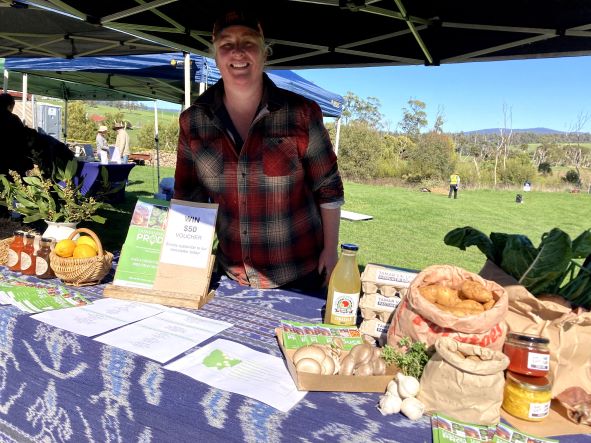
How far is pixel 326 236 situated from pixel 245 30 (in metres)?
0.86

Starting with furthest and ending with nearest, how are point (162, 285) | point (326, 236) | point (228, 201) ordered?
point (326, 236), point (228, 201), point (162, 285)

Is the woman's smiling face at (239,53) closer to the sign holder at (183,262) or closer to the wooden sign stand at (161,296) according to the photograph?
the sign holder at (183,262)

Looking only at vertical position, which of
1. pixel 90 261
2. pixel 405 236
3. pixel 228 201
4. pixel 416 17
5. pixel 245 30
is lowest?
pixel 405 236

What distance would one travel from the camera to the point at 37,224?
11.3 feet

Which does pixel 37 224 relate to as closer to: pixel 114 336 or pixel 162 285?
pixel 162 285

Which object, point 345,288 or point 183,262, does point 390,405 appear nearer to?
point 345,288

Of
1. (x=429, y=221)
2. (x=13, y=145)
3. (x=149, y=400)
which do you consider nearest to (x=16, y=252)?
(x=149, y=400)

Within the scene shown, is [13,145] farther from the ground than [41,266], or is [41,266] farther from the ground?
[13,145]

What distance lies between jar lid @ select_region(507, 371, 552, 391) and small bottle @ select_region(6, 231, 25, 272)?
5.65 feet

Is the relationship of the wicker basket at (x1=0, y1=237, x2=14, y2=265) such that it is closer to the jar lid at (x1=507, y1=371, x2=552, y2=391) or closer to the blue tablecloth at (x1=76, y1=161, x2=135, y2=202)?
the jar lid at (x1=507, y1=371, x2=552, y2=391)

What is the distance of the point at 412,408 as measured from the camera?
93cm

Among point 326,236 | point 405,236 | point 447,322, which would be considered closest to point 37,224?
point 326,236

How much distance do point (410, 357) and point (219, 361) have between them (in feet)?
1.59

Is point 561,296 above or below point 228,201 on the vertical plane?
below
